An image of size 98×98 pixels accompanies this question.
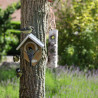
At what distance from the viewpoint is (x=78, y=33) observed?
7.98 m

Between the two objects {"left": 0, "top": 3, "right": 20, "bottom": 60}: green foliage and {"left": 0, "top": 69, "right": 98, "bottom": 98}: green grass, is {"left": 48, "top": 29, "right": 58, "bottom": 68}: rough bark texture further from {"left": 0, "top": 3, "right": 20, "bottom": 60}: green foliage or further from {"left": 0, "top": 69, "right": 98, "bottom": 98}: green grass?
{"left": 0, "top": 3, "right": 20, "bottom": 60}: green foliage

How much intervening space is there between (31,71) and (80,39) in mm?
4709

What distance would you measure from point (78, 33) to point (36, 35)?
4.63 m

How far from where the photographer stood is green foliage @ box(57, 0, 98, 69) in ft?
25.4

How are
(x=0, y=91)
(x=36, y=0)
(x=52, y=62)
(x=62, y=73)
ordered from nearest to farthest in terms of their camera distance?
(x=36, y=0) → (x=0, y=91) → (x=62, y=73) → (x=52, y=62)

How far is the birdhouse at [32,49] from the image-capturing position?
3392 millimetres

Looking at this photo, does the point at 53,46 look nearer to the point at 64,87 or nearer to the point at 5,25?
the point at 64,87

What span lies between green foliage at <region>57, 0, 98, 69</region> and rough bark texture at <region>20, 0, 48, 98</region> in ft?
13.5

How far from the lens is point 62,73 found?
6.05m

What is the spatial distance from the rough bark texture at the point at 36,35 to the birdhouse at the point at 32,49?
122 mm

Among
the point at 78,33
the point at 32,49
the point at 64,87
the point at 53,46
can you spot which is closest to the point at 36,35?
the point at 32,49

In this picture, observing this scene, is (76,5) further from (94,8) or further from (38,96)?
(38,96)

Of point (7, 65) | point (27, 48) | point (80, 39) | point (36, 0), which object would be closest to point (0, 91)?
point (27, 48)

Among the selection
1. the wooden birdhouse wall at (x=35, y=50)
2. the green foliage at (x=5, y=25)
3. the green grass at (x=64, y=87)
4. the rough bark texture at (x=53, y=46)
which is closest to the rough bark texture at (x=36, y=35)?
the wooden birdhouse wall at (x=35, y=50)
